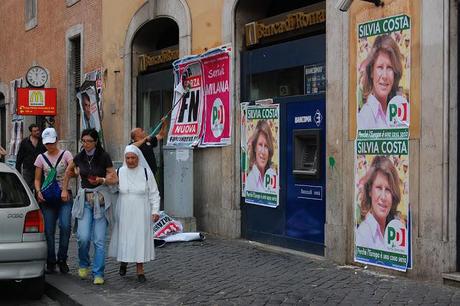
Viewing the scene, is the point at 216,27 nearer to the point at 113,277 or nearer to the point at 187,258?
the point at 187,258

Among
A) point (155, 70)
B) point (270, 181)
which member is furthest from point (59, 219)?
point (155, 70)

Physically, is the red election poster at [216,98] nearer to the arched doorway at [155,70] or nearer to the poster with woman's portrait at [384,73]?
the arched doorway at [155,70]

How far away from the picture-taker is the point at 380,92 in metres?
7.69

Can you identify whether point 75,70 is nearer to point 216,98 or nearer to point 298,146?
point 216,98

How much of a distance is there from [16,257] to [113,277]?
4.71 feet

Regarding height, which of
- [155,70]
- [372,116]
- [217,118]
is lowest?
[372,116]

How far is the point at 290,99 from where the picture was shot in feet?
30.8

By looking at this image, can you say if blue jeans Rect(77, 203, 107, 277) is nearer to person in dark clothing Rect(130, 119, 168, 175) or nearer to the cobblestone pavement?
the cobblestone pavement

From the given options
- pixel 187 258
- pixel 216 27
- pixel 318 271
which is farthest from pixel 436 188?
pixel 216 27

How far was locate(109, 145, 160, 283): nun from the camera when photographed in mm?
7254

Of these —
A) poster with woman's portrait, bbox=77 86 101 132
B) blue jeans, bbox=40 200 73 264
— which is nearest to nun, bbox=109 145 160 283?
blue jeans, bbox=40 200 73 264

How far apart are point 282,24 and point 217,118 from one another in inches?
82.2

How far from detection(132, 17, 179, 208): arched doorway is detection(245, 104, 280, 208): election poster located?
3154 mm

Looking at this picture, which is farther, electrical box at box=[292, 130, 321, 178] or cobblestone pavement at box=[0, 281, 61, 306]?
electrical box at box=[292, 130, 321, 178]
